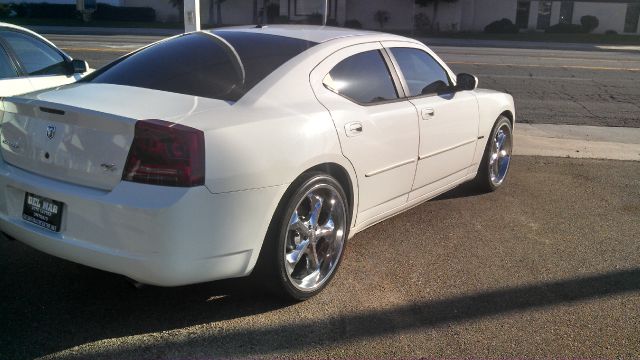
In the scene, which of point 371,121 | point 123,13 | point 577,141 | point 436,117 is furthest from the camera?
point 123,13

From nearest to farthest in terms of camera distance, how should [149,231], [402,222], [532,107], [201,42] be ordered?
1. [149,231]
2. [201,42]
3. [402,222]
4. [532,107]

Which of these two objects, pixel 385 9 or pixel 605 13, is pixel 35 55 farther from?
pixel 605 13

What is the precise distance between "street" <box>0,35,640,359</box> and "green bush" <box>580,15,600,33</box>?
4027 centimetres

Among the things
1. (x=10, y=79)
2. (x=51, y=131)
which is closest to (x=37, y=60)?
(x=10, y=79)

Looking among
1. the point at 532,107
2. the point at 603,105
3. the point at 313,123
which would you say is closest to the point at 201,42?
the point at 313,123

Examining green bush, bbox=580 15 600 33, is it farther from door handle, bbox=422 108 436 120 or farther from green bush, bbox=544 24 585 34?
door handle, bbox=422 108 436 120

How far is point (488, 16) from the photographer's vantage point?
43.8m

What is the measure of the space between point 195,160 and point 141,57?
1.58m

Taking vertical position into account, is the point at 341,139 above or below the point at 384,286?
above

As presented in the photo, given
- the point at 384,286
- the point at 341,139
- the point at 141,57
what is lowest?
the point at 384,286

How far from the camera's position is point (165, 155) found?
3135mm

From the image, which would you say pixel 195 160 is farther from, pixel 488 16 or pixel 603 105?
pixel 488 16

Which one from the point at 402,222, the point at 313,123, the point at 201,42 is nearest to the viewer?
the point at 313,123

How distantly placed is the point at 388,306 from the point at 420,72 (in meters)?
2.24
